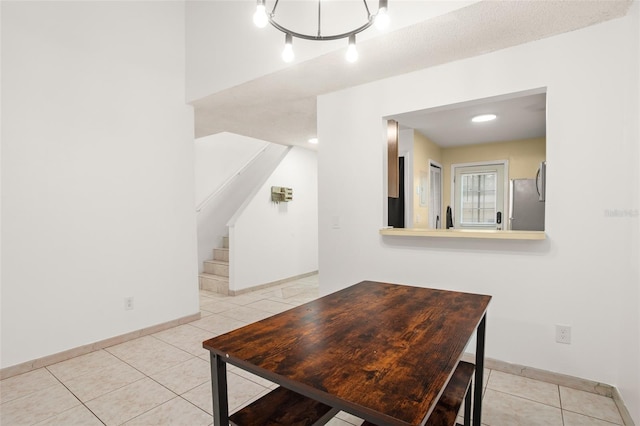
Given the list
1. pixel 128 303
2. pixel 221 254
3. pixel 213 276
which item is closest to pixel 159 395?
pixel 128 303

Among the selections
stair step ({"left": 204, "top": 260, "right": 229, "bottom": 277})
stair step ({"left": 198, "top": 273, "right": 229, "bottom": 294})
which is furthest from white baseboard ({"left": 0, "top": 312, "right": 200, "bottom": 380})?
stair step ({"left": 204, "top": 260, "right": 229, "bottom": 277})

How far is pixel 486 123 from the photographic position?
4309mm

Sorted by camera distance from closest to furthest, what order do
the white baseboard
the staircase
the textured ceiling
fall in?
the textured ceiling
the white baseboard
the staircase

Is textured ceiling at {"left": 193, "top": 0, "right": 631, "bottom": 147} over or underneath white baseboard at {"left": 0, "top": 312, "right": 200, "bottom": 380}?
over

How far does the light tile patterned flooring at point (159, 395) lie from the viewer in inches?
72.7

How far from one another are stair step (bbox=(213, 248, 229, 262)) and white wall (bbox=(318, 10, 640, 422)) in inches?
131

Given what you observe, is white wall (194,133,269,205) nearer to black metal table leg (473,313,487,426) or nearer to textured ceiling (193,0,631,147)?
textured ceiling (193,0,631,147)

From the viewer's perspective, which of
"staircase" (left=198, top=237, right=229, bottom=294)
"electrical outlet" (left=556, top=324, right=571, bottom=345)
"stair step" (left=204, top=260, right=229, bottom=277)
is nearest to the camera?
"electrical outlet" (left=556, top=324, right=571, bottom=345)

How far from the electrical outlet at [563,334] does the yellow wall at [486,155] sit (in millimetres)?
2655

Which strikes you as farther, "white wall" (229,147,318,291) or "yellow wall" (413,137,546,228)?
"yellow wall" (413,137,546,228)

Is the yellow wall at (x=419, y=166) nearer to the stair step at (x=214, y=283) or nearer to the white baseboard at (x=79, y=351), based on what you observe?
the stair step at (x=214, y=283)

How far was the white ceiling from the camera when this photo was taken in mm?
3522

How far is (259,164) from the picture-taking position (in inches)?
249

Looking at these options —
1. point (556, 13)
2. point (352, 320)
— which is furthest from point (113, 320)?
point (556, 13)
